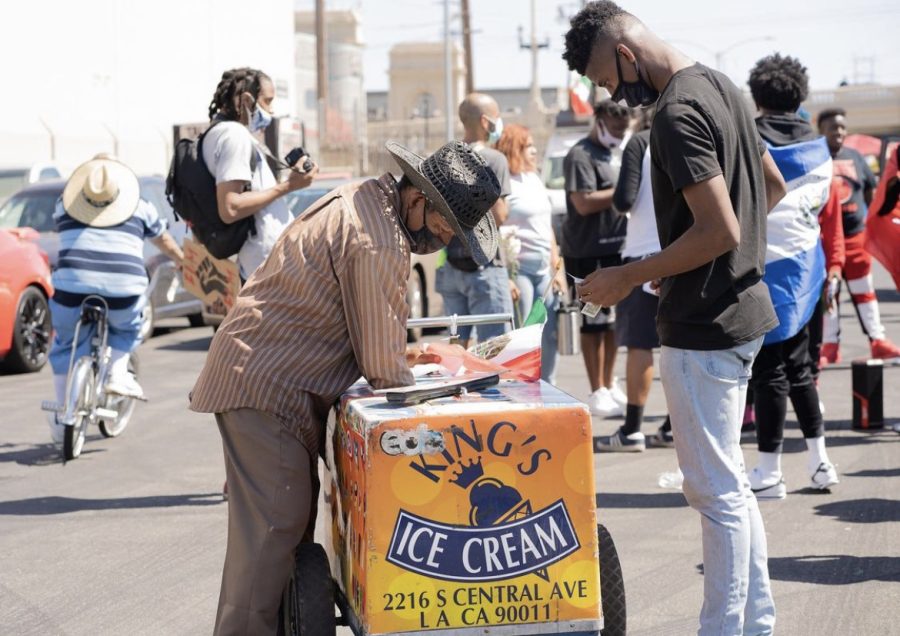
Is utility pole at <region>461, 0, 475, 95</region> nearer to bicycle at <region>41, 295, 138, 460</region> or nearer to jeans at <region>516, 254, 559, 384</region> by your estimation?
jeans at <region>516, 254, 559, 384</region>

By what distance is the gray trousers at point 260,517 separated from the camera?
4.34 meters

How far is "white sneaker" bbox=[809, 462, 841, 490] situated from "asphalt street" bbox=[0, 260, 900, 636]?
2.9 inches

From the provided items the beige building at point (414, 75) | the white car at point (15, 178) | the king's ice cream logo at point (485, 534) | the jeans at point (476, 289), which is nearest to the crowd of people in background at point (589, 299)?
the king's ice cream logo at point (485, 534)

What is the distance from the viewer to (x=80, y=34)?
32.2 metres

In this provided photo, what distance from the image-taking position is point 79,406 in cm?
879

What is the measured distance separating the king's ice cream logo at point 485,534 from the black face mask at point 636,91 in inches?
44.9

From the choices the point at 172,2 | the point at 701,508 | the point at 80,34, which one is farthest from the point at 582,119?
the point at 701,508

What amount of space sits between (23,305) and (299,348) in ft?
29.5

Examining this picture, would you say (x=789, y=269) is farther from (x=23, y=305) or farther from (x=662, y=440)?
(x=23, y=305)

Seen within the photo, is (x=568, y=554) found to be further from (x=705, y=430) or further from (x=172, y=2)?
(x=172, y=2)

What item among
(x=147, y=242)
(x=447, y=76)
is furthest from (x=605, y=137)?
(x=447, y=76)

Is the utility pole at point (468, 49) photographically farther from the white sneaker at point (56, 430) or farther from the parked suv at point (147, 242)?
the white sneaker at point (56, 430)

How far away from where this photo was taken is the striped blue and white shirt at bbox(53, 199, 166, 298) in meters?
8.93

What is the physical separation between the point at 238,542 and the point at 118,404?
563 cm
